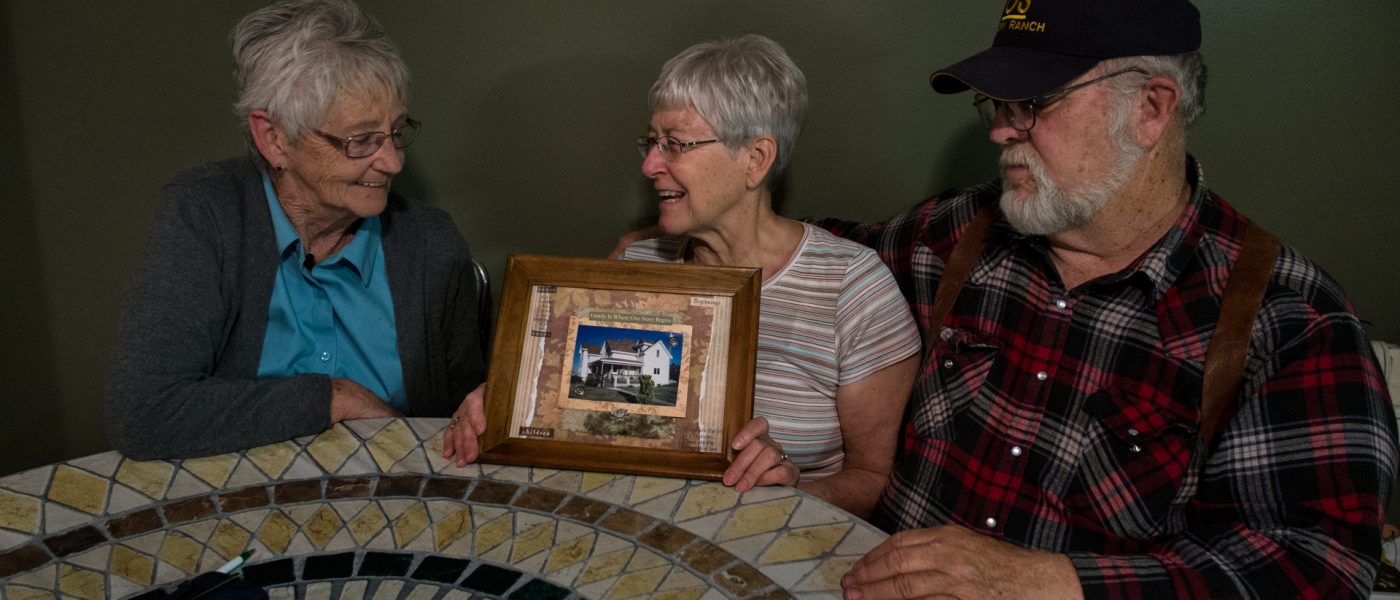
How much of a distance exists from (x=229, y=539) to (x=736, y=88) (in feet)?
4.17

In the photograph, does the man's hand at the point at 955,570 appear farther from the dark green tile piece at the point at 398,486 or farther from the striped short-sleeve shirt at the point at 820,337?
the dark green tile piece at the point at 398,486

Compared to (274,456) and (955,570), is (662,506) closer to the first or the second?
(955,570)

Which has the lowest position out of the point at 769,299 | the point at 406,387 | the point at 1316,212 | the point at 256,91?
the point at 406,387

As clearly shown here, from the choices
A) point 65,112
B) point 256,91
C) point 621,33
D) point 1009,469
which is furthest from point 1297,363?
point 65,112

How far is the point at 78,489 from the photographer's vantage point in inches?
65.0

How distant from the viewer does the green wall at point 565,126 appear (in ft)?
8.02

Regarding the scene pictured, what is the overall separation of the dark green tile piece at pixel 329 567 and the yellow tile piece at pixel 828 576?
0.67 meters

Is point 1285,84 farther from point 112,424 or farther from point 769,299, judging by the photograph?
point 112,424

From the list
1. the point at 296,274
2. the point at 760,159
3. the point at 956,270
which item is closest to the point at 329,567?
the point at 296,274

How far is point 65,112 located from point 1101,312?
2.99 meters

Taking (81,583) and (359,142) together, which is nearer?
(81,583)

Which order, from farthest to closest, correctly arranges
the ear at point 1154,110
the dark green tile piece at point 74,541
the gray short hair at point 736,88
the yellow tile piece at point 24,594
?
the gray short hair at point 736,88 < the ear at point 1154,110 < the dark green tile piece at point 74,541 < the yellow tile piece at point 24,594

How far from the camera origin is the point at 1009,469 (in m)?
1.94

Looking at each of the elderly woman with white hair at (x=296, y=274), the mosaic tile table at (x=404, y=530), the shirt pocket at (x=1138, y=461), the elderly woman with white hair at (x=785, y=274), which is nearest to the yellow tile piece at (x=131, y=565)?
the mosaic tile table at (x=404, y=530)
